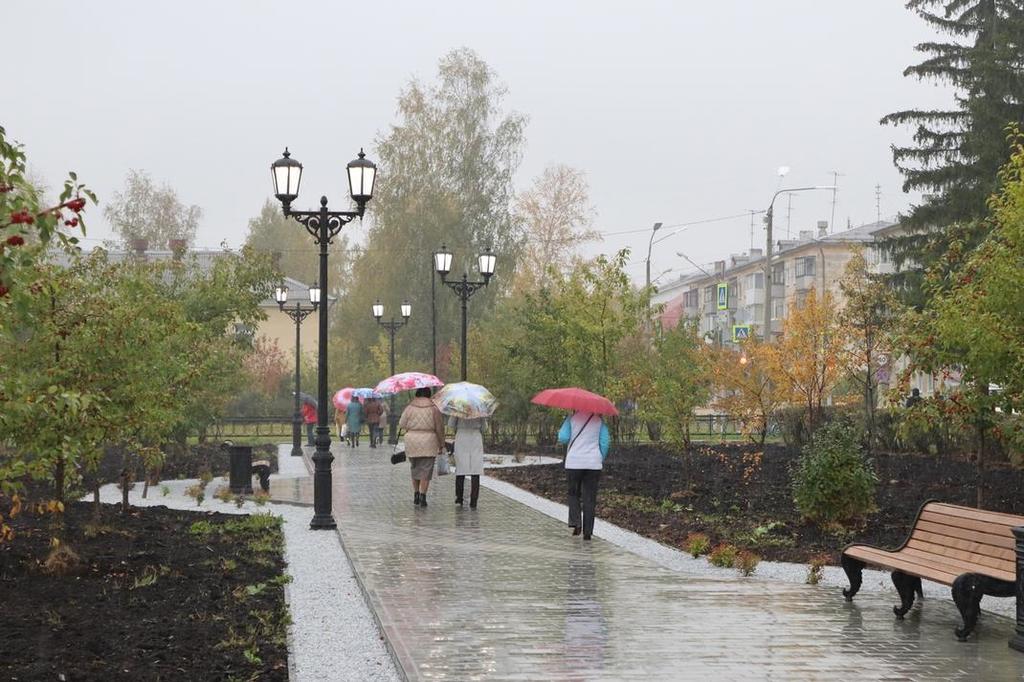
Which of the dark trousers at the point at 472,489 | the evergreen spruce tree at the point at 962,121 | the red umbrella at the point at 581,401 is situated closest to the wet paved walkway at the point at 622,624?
the red umbrella at the point at 581,401

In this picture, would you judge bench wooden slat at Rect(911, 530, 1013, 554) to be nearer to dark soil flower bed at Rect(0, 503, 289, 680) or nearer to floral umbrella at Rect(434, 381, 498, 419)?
dark soil flower bed at Rect(0, 503, 289, 680)

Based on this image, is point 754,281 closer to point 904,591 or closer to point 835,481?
point 835,481

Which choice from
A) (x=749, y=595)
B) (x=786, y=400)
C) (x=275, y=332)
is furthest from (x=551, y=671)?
(x=275, y=332)

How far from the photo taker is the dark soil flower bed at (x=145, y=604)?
760 cm

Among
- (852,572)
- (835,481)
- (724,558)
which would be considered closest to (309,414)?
(835,481)

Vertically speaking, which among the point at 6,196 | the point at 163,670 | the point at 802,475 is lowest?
the point at 163,670

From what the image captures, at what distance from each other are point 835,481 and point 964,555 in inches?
193

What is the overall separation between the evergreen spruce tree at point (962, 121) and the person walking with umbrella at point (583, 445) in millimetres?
17142

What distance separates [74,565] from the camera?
36.4ft

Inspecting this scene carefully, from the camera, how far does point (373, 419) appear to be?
129 feet

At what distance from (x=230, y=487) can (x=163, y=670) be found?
1292 centimetres

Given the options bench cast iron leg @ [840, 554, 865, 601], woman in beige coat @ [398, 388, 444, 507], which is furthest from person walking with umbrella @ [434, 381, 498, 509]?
bench cast iron leg @ [840, 554, 865, 601]

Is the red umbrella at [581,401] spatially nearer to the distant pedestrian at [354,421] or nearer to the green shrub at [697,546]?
the green shrub at [697,546]

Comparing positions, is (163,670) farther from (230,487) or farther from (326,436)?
(230,487)
